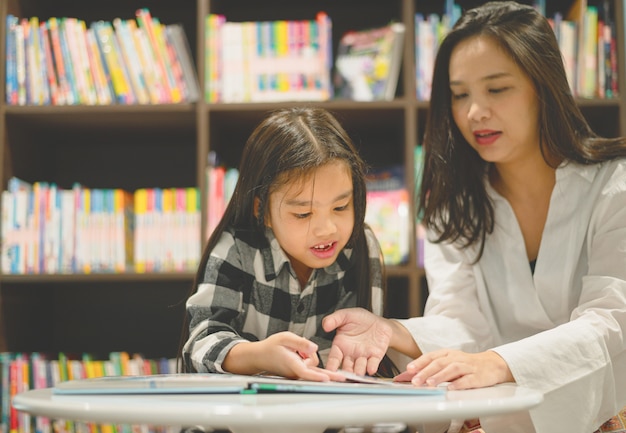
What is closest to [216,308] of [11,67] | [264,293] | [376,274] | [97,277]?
[264,293]

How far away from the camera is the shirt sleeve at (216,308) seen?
1104 mm

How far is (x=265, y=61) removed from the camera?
2082 millimetres

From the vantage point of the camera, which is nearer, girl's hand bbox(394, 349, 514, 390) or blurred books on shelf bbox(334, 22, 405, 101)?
girl's hand bbox(394, 349, 514, 390)

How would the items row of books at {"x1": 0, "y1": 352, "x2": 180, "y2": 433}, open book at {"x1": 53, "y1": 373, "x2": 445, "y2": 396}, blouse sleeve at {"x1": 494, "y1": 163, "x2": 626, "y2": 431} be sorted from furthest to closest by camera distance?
row of books at {"x1": 0, "y1": 352, "x2": 180, "y2": 433} < blouse sleeve at {"x1": 494, "y1": 163, "x2": 626, "y2": 431} < open book at {"x1": 53, "y1": 373, "x2": 445, "y2": 396}

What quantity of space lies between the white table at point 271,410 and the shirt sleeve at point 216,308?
378 millimetres

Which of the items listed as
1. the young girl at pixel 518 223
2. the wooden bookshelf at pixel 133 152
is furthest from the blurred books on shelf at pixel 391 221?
the young girl at pixel 518 223

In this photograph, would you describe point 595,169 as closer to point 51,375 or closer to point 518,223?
point 518,223

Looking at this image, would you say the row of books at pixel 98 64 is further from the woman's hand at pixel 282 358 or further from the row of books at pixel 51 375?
the woman's hand at pixel 282 358

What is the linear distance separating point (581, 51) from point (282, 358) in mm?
1603

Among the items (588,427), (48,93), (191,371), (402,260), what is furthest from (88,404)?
(48,93)

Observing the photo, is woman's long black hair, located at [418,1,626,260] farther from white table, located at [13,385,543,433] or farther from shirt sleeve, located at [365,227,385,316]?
white table, located at [13,385,543,433]

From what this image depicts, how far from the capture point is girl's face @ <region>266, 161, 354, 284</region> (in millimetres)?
1190

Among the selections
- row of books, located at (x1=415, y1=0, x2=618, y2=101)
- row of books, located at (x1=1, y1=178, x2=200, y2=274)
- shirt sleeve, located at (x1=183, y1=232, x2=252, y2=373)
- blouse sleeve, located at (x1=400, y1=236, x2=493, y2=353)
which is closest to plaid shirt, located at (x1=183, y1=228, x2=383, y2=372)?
shirt sleeve, located at (x1=183, y1=232, x2=252, y2=373)

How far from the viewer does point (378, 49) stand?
82.8 inches
